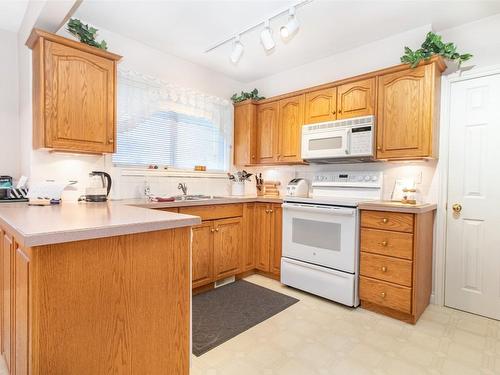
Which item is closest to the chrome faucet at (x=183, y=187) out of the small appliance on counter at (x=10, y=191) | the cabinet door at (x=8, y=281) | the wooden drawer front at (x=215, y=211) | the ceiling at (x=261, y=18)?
the wooden drawer front at (x=215, y=211)

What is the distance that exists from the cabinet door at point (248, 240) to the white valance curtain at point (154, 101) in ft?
3.91

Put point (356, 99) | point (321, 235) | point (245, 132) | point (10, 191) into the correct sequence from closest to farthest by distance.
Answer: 1. point (10, 191)
2. point (321, 235)
3. point (356, 99)
4. point (245, 132)

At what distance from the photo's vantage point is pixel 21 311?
1.13m

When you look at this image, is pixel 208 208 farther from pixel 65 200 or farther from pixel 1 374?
pixel 1 374

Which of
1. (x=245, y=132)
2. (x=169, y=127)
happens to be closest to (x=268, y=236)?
(x=245, y=132)

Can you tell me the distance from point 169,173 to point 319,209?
5.55ft

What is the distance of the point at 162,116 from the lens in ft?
10.5

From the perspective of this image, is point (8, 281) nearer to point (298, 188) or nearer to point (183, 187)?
point (183, 187)

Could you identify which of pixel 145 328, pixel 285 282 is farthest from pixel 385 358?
pixel 145 328

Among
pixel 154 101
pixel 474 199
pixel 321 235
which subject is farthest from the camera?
pixel 154 101

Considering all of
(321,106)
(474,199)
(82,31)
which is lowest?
(474,199)

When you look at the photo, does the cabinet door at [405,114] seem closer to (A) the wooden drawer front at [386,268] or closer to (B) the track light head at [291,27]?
(A) the wooden drawer front at [386,268]

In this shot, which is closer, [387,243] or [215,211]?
[387,243]

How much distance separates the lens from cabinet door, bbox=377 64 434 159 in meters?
2.42
